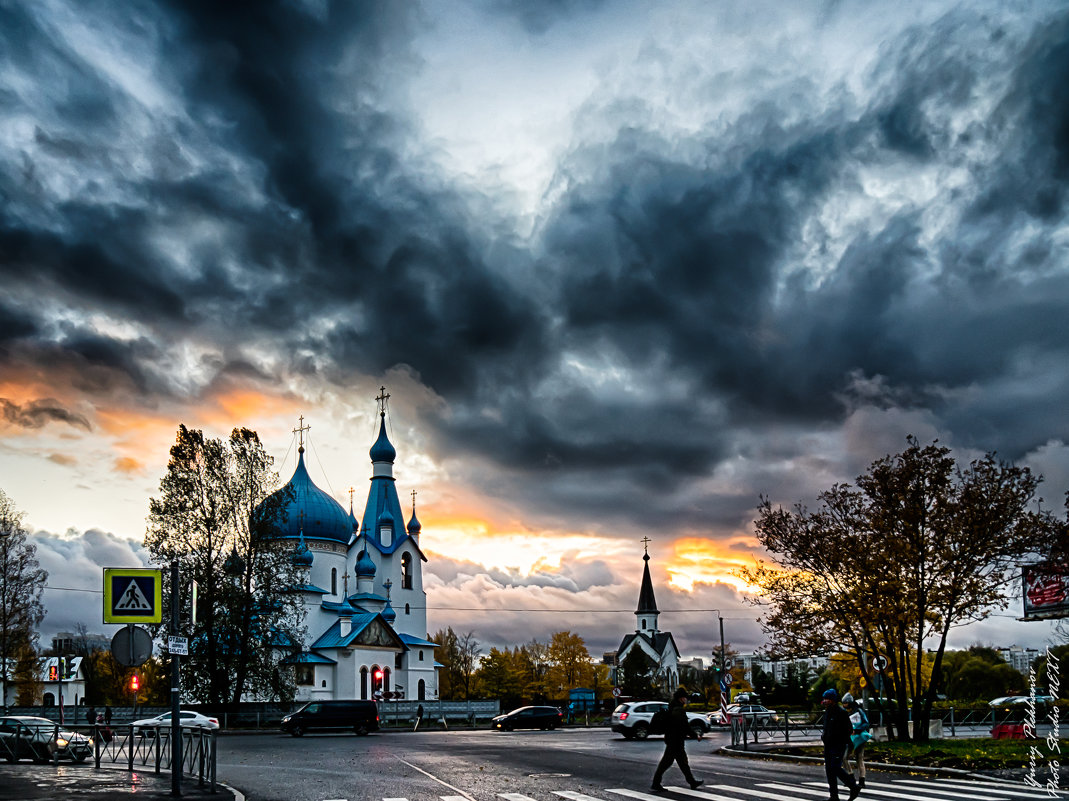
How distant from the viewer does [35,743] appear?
26859 mm

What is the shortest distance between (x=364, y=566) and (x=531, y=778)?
59154 mm

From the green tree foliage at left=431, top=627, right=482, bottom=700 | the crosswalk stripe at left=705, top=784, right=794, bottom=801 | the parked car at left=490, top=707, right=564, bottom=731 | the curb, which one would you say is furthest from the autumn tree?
the crosswalk stripe at left=705, top=784, right=794, bottom=801

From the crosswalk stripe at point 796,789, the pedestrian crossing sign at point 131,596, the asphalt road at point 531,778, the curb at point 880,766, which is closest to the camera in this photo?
the pedestrian crossing sign at point 131,596

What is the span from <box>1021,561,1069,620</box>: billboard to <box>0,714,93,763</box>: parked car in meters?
28.3

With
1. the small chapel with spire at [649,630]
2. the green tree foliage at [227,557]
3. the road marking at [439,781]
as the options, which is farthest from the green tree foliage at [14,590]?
the small chapel with spire at [649,630]

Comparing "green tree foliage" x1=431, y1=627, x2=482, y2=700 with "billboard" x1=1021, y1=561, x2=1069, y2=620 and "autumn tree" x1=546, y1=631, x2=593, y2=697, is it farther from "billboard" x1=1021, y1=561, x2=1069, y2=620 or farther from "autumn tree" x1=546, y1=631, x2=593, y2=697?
"billboard" x1=1021, y1=561, x2=1069, y2=620

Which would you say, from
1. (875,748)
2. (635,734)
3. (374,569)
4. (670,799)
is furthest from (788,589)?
(374,569)

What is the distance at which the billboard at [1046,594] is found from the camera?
29414mm

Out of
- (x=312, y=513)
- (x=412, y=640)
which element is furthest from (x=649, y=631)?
(x=312, y=513)

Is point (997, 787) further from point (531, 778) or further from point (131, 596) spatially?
point (131, 596)

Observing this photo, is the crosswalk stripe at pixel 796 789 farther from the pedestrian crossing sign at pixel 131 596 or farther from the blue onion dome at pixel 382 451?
the blue onion dome at pixel 382 451

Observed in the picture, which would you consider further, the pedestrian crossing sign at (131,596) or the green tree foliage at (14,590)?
the green tree foliage at (14,590)

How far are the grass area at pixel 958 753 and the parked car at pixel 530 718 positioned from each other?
72.6 feet

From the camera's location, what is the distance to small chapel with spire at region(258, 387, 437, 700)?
6700 cm
